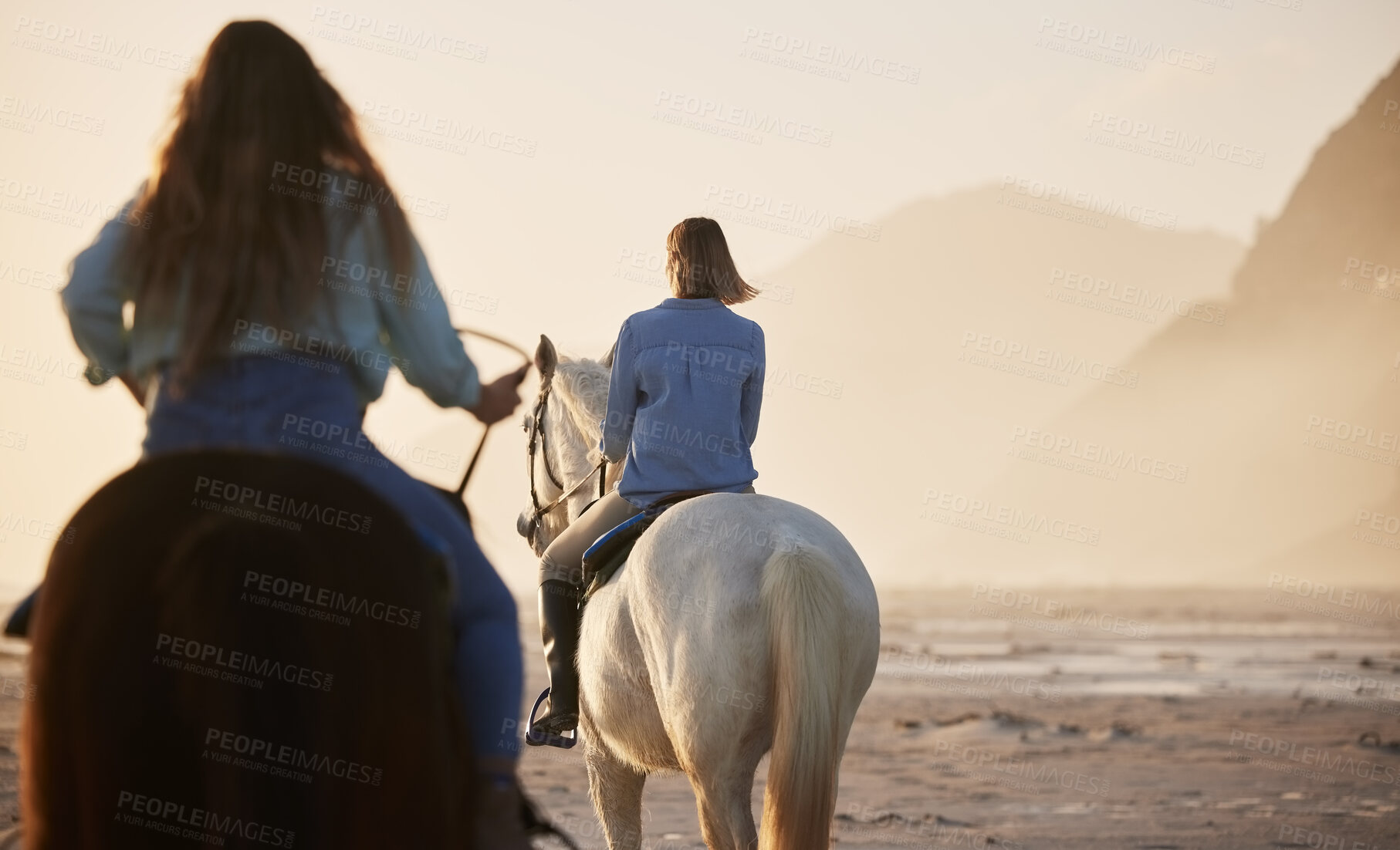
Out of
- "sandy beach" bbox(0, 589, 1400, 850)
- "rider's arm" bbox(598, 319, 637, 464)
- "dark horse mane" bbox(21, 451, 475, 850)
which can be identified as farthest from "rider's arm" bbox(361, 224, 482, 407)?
"sandy beach" bbox(0, 589, 1400, 850)

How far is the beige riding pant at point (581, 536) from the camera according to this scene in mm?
4742

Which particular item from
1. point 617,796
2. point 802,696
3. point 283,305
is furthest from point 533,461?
point 283,305

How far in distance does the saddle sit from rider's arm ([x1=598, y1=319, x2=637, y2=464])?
0.36 m

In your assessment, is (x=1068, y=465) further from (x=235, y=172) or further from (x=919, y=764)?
(x=235, y=172)

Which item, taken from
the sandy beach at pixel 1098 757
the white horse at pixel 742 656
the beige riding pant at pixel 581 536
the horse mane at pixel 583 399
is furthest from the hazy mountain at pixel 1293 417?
the white horse at pixel 742 656

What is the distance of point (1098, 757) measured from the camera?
1146 centimetres

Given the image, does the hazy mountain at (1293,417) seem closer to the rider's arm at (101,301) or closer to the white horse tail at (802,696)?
the white horse tail at (802,696)

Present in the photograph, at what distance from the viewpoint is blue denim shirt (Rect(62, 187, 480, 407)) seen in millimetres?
1999

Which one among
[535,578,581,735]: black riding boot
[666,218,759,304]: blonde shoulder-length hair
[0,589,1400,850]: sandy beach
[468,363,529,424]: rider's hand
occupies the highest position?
[666,218,759,304]: blonde shoulder-length hair

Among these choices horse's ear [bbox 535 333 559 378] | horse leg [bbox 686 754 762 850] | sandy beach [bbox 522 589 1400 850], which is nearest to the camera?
horse leg [bbox 686 754 762 850]

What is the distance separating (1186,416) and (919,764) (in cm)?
13785

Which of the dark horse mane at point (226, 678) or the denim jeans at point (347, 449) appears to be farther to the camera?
the denim jeans at point (347, 449)

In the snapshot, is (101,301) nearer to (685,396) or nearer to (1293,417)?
(685,396)

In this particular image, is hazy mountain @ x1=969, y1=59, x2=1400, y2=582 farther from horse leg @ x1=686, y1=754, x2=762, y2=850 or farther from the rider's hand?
the rider's hand
